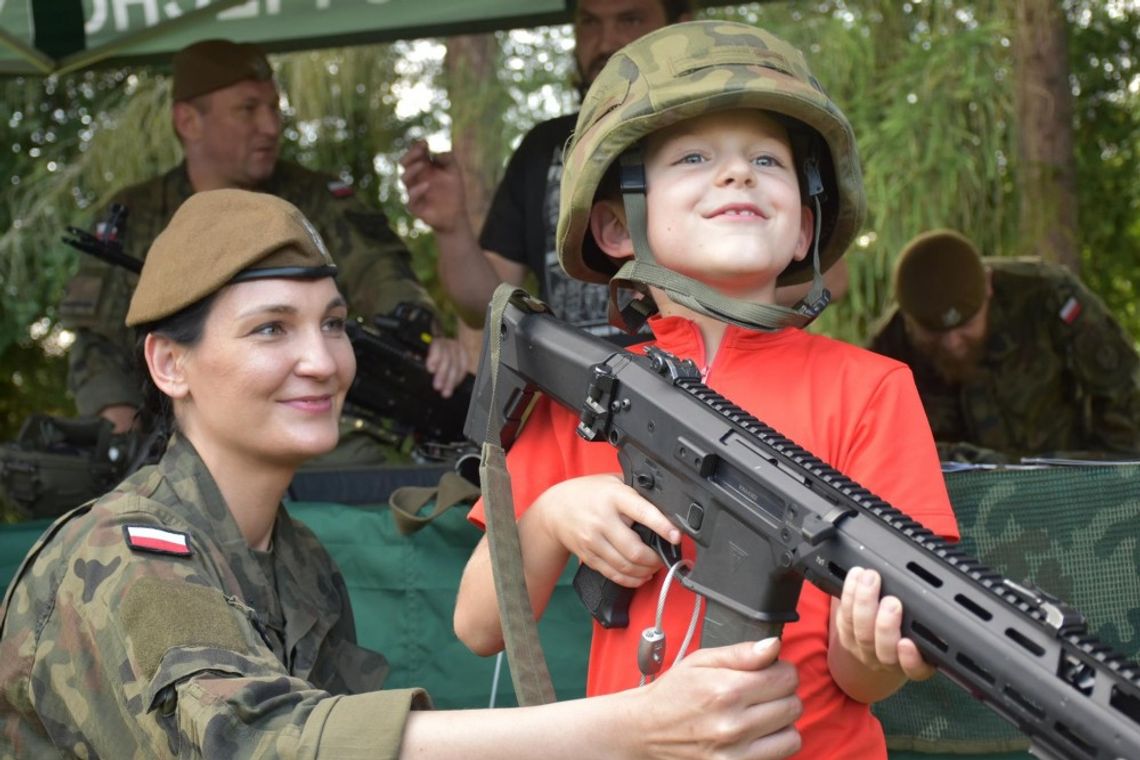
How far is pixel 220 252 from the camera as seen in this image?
2484 mm

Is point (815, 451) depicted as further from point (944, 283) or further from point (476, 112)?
point (476, 112)

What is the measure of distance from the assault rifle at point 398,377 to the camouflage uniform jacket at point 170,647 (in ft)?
6.73

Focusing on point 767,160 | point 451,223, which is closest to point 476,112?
point 451,223

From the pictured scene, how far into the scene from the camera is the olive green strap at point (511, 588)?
2.11 meters

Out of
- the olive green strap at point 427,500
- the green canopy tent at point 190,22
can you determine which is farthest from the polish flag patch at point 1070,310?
the olive green strap at point 427,500

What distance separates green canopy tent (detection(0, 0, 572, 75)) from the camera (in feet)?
16.0

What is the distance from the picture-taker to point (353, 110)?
8617 mm

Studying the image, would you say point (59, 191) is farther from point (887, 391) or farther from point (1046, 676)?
point (1046, 676)

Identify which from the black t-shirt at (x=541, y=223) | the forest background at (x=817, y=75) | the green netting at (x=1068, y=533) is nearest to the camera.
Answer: the green netting at (x=1068, y=533)

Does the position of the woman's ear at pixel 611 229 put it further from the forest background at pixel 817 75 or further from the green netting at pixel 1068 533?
the forest background at pixel 817 75

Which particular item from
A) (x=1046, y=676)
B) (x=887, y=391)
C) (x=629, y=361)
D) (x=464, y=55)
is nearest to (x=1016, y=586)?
(x=1046, y=676)

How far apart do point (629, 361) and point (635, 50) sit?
569mm

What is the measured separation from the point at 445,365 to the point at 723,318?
8.85 feet

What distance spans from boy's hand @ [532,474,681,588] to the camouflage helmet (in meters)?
0.48
